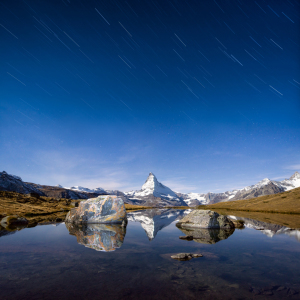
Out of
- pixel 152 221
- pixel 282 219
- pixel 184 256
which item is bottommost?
pixel 152 221

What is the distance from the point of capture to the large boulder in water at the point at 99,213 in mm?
32438

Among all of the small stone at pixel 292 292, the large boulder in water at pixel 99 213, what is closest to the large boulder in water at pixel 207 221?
the large boulder in water at pixel 99 213

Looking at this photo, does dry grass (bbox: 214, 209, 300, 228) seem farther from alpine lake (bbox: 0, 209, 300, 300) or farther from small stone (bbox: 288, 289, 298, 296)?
small stone (bbox: 288, 289, 298, 296)

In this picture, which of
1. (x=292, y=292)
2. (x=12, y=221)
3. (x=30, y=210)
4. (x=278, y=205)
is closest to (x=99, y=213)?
(x=12, y=221)

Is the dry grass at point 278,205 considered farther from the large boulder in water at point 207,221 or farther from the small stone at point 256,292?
the small stone at point 256,292

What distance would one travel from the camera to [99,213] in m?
32.9

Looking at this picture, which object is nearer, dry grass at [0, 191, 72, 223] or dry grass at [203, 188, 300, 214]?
dry grass at [0, 191, 72, 223]

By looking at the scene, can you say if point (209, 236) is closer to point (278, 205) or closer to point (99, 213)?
point (99, 213)

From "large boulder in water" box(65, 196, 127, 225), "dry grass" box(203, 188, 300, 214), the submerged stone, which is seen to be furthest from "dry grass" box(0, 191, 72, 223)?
"dry grass" box(203, 188, 300, 214)

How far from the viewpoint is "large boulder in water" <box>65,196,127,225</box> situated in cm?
3244

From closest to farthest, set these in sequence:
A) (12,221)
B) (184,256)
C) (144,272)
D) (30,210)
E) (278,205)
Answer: (144,272)
(184,256)
(12,221)
(30,210)
(278,205)

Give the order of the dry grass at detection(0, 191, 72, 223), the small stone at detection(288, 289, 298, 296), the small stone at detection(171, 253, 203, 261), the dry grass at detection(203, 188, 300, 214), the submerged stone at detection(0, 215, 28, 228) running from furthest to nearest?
the dry grass at detection(203, 188, 300, 214) < the dry grass at detection(0, 191, 72, 223) < the submerged stone at detection(0, 215, 28, 228) < the small stone at detection(171, 253, 203, 261) < the small stone at detection(288, 289, 298, 296)

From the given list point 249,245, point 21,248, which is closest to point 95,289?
point 21,248

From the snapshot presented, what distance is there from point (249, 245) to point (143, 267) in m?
12.8
